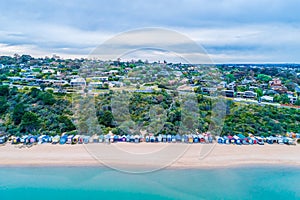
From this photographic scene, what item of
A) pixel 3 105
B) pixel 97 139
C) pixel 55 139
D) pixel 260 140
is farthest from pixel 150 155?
A: pixel 3 105

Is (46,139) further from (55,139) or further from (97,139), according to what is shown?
(97,139)

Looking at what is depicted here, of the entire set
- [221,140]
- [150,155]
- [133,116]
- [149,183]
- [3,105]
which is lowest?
Result: [149,183]

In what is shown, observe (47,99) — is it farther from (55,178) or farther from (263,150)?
(263,150)

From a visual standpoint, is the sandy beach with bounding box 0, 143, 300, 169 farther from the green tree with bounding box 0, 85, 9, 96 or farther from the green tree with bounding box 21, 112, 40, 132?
the green tree with bounding box 0, 85, 9, 96


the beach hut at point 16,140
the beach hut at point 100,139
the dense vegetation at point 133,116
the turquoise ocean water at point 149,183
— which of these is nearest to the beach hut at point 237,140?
the dense vegetation at point 133,116

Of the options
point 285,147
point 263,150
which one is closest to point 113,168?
point 263,150

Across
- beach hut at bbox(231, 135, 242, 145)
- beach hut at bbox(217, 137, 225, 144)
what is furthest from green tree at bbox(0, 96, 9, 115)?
beach hut at bbox(231, 135, 242, 145)

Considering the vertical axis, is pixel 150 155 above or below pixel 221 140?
below
